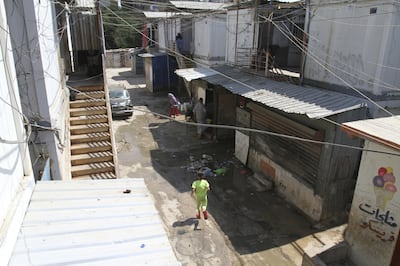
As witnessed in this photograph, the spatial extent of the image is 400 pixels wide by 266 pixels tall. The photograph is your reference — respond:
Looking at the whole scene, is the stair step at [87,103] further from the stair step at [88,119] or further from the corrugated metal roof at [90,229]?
the corrugated metal roof at [90,229]

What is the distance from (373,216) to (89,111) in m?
8.36

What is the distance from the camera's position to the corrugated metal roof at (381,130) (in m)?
5.68

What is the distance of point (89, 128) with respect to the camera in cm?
918

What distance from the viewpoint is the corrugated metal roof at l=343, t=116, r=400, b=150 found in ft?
18.6

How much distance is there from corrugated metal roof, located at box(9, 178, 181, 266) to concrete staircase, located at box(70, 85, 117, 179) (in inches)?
161

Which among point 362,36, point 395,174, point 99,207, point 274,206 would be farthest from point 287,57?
point 99,207

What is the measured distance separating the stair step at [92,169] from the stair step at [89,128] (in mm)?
1253

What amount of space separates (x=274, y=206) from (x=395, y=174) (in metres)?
4.54

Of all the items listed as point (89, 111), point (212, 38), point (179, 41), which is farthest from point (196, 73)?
point (179, 41)

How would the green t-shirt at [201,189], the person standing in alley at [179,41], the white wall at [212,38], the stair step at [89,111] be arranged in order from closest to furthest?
the green t-shirt at [201,189], the stair step at [89,111], the white wall at [212,38], the person standing in alley at [179,41]

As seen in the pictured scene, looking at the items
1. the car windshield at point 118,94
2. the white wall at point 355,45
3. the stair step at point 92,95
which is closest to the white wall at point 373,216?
the white wall at point 355,45

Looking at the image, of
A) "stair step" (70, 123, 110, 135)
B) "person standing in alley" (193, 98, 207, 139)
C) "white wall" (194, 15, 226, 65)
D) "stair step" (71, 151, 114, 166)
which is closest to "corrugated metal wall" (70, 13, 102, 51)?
"stair step" (70, 123, 110, 135)

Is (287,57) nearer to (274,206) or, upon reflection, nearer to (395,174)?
(274,206)

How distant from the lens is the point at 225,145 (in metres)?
15.4
